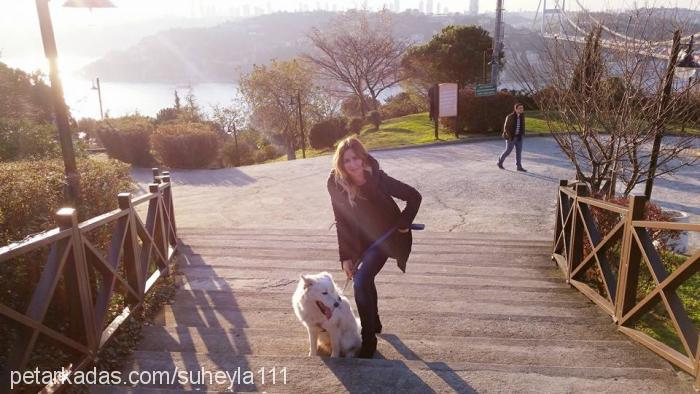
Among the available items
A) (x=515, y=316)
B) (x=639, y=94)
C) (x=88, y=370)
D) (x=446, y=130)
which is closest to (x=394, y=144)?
(x=446, y=130)

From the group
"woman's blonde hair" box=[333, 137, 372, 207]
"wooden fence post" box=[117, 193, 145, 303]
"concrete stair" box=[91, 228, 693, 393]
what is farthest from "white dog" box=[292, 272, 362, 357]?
"wooden fence post" box=[117, 193, 145, 303]

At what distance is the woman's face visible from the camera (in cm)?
349

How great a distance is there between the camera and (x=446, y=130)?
1948 cm

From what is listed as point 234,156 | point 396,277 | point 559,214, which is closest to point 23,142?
point 396,277

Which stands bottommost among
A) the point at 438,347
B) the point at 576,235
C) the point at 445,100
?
the point at 438,347

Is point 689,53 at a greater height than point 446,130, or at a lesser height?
greater

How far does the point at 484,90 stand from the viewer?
17812mm

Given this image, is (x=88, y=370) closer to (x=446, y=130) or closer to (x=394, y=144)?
(x=394, y=144)

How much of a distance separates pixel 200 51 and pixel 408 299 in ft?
457

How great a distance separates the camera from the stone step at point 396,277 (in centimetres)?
548

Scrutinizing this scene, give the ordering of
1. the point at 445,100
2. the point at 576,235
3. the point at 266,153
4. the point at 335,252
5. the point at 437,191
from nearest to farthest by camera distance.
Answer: the point at 576,235 → the point at 335,252 → the point at 437,191 → the point at 445,100 → the point at 266,153

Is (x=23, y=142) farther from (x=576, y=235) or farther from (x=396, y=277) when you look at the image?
(x=576, y=235)

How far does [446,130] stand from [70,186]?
16.3 meters

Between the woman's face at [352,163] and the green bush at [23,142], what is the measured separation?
8129mm
